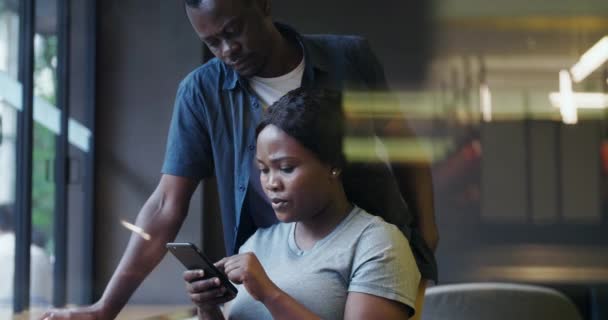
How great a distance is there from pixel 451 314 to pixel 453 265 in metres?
0.90

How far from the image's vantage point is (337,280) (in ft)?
3.67

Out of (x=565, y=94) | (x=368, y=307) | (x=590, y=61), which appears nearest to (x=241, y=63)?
(x=368, y=307)

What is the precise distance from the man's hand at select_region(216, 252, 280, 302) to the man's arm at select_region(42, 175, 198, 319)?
26 centimetres

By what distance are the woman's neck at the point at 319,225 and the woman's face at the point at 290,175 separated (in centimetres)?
1

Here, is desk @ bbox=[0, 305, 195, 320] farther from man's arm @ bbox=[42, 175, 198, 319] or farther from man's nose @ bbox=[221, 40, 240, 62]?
man's nose @ bbox=[221, 40, 240, 62]

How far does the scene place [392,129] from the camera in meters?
1.40

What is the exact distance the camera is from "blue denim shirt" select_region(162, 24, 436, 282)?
1273 mm

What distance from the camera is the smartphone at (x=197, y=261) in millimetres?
1074

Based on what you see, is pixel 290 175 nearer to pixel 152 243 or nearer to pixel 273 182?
pixel 273 182

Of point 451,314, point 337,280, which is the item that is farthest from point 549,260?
point 337,280

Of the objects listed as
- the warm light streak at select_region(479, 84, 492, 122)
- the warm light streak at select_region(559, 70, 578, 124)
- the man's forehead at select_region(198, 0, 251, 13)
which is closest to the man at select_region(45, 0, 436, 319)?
the man's forehead at select_region(198, 0, 251, 13)

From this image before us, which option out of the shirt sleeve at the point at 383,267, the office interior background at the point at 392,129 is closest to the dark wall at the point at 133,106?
the office interior background at the point at 392,129

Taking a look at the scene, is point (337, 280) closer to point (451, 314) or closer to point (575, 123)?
point (451, 314)

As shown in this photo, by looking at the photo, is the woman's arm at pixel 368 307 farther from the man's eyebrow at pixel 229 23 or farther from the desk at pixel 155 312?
the man's eyebrow at pixel 229 23
